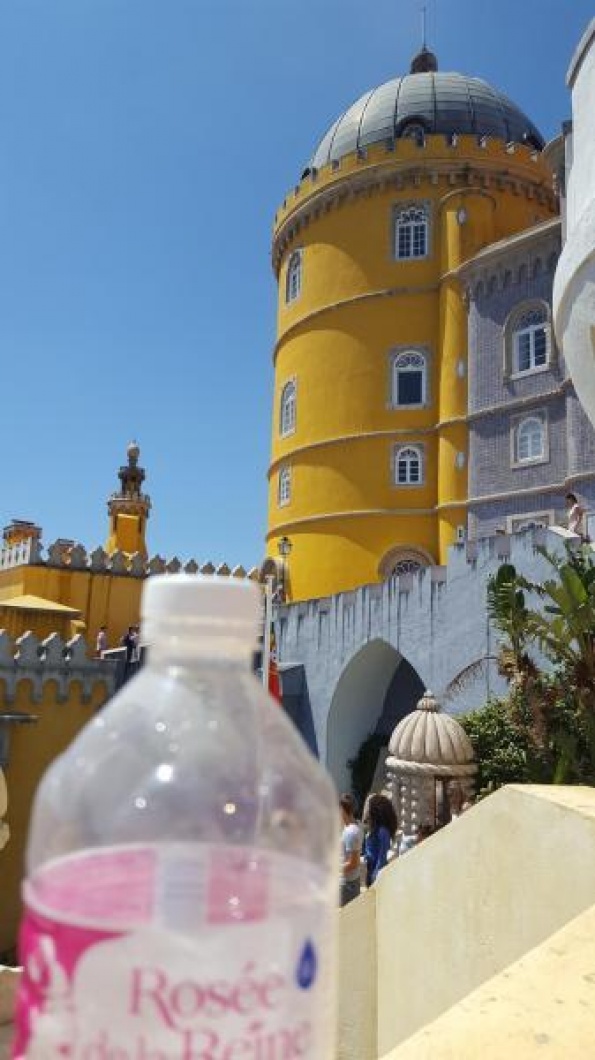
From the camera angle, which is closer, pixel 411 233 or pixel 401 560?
pixel 401 560

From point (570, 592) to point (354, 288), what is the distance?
17.0 m

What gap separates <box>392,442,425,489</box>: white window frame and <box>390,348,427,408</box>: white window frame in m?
1.31

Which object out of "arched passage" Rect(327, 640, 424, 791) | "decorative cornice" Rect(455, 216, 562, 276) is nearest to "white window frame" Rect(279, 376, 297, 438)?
"decorative cornice" Rect(455, 216, 562, 276)

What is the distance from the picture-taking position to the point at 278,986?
1.12m

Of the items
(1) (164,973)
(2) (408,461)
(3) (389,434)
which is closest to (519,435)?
(2) (408,461)

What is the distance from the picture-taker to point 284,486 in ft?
87.5

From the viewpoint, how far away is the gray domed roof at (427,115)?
2548cm

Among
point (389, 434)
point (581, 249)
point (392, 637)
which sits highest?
point (389, 434)

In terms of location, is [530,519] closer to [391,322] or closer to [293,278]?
[391,322]

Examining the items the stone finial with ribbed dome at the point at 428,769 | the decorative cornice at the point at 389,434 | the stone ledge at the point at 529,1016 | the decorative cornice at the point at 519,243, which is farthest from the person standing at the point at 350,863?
the decorative cornice at the point at 519,243

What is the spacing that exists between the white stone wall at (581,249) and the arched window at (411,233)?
21009 millimetres

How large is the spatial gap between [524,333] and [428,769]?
13.9m

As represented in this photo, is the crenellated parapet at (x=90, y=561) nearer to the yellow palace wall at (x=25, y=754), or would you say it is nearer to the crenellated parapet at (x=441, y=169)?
the yellow palace wall at (x=25, y=754)

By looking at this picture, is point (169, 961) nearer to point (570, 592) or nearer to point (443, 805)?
point (570, 592)
